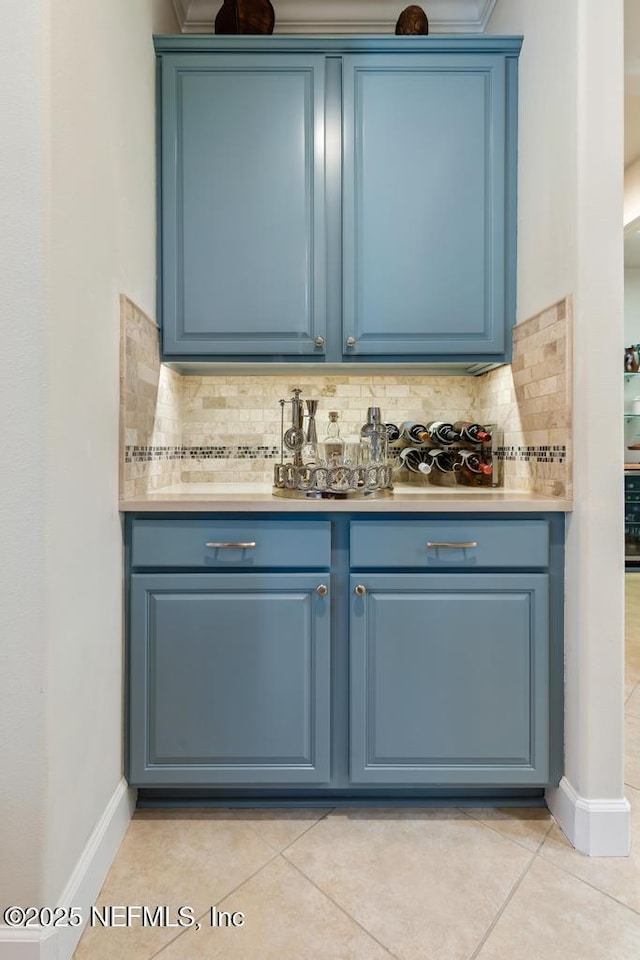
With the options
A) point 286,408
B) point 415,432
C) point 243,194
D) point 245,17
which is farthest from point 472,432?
point 245,17

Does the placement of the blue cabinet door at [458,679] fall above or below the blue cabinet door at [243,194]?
below

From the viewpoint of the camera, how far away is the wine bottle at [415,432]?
201 centimetres

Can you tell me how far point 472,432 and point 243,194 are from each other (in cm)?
120

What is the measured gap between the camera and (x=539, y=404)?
5.16ft

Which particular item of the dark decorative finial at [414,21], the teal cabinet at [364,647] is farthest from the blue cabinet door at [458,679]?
the dark decorative finial at [414,21]

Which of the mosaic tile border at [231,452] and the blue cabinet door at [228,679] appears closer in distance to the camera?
the blue cabinet door at [228,679]

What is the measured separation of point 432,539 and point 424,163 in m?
1.29

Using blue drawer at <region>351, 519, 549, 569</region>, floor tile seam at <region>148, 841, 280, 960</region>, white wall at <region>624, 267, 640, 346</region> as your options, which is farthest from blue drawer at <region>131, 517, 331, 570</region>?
white wall at <region>624, 267, 640, 346</region>

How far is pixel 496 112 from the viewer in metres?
1.69

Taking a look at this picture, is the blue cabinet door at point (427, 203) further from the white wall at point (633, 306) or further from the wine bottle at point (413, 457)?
the white wall at point (633, 306)

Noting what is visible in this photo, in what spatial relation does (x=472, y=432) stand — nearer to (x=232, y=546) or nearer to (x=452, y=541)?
(x=452, y=541)

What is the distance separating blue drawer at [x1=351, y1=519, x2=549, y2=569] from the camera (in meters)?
1.42

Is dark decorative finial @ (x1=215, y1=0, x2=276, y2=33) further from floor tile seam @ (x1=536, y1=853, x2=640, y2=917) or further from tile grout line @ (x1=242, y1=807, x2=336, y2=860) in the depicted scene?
floor tile seam @ (x1=536, y1=853, x2=640, y2=917)

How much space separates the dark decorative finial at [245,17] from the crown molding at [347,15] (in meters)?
0.20
